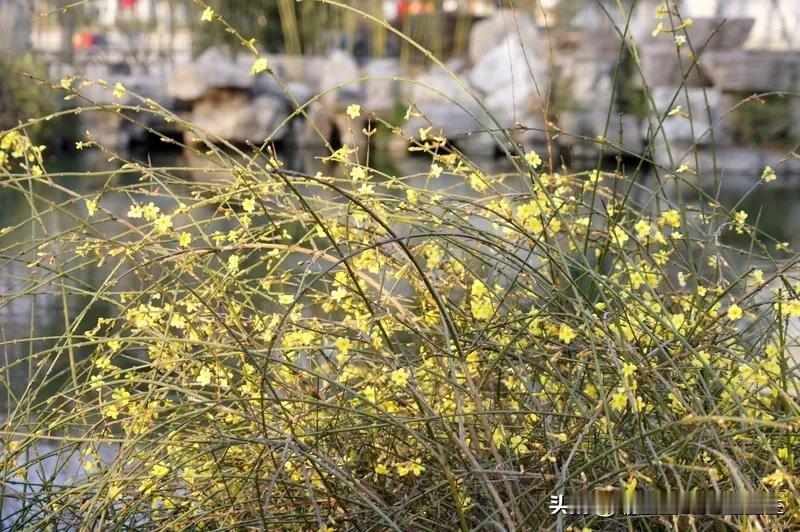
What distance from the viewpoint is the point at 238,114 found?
39.4 feet

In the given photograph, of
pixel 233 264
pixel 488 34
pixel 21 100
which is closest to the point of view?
pixel 233 264

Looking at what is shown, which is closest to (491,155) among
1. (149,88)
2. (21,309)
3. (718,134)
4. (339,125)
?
(339,125)

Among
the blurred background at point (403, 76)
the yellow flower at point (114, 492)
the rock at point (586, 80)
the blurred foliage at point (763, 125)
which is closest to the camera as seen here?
the yellow flower at point (114, 492)

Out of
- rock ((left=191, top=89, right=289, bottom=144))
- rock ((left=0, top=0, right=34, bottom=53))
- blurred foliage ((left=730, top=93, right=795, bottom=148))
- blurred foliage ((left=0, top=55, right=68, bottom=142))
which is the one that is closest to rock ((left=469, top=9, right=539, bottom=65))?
blurred foliage ((left=730, top=93, right=795, bottom=148))

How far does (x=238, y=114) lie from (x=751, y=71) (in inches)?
228

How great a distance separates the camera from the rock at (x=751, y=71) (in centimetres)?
1291

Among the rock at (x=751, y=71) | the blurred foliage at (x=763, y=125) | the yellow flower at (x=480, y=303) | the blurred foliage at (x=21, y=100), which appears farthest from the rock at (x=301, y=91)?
the yellow flower at (x=480, y=303)

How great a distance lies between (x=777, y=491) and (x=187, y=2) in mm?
15025

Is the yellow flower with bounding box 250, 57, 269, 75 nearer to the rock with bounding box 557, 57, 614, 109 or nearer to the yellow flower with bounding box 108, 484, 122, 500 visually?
the yellow flower with bounding box 108, 484, 122, 500

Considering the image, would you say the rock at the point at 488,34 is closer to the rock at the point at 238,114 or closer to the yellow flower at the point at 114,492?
the rock at the point at 238,114

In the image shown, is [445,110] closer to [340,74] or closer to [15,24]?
[340,74]

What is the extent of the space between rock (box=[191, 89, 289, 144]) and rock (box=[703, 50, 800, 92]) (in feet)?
16.1

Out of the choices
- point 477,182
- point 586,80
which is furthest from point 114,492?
point 586,80

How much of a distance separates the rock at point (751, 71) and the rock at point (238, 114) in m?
4.91
